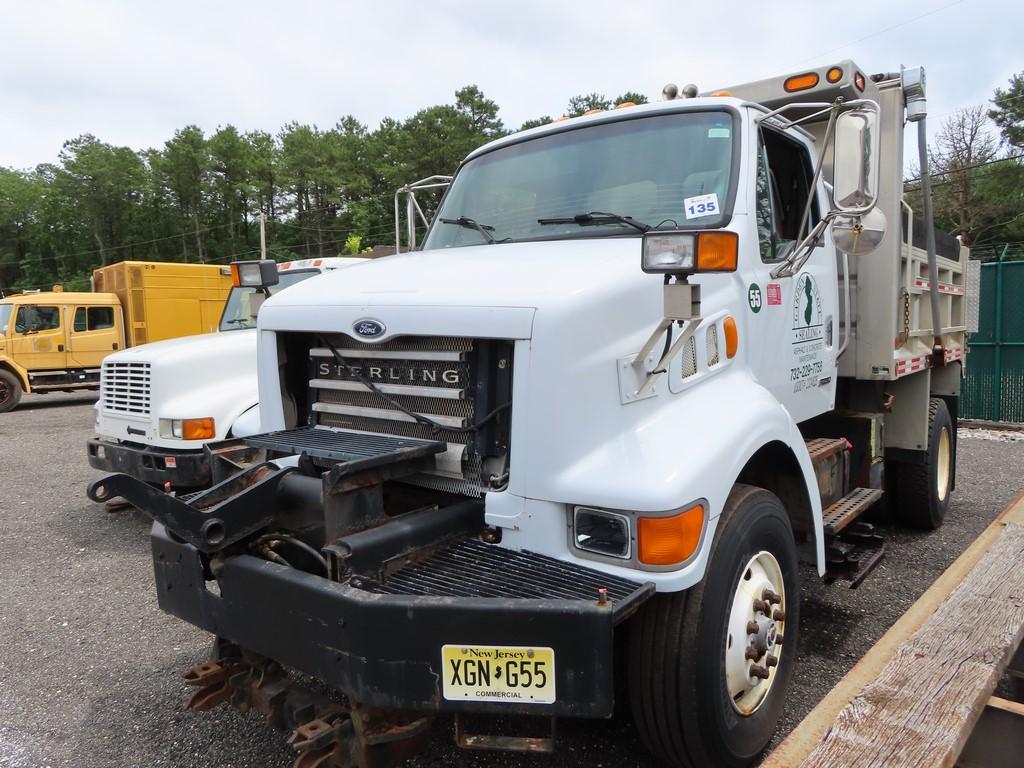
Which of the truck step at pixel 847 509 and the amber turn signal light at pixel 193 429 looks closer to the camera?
the truck step at pixel 847 509

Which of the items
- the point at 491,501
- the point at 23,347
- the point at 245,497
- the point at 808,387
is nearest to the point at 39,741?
the point at 245,497

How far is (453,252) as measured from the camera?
3432 millimetres

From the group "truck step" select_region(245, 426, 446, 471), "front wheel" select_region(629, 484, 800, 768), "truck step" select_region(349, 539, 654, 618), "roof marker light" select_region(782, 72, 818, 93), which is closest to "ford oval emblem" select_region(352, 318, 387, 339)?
"truck step" select_region(245, 426, 446, 471)

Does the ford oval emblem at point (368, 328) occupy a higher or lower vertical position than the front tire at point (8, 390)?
higher

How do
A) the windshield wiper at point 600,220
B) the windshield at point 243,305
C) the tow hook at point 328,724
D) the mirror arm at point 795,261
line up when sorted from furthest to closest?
the windshield at point 243,305
the mirror arm at point 795,261
the windshield wiper at point 600,220
the tow hook at point 328,724

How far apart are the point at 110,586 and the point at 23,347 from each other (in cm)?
1338

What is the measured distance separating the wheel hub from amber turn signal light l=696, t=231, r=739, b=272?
1.06m

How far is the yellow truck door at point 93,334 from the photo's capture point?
1608 cm

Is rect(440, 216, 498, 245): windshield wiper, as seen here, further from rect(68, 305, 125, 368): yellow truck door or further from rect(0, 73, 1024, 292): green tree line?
rect(0, 73, 1024, 292): green tree line

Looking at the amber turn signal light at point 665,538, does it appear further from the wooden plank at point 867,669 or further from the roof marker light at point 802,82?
the roof marker light at point 802,82

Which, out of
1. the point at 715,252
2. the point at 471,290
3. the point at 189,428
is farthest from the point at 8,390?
the point at 715,252

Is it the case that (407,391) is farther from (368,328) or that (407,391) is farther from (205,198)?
(205,198)

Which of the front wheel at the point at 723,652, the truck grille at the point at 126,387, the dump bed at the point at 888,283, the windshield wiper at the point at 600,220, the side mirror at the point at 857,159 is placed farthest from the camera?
the truck grille at the point at 126,387

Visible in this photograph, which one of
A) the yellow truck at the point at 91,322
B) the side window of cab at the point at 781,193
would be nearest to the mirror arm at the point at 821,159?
the side window of cab at the point at 781,193
